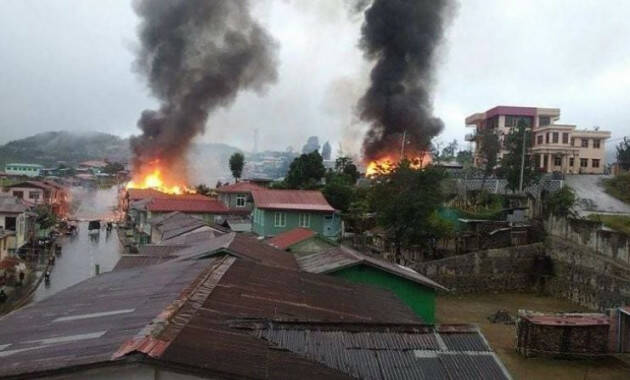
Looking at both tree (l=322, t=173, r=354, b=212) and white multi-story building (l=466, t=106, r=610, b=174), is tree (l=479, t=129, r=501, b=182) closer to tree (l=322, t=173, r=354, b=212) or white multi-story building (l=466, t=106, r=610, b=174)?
white multi-story building (l=466, t=106, r=610, b=174)

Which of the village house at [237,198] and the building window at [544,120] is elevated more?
the building window at [544,120]

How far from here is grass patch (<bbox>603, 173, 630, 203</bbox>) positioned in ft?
113

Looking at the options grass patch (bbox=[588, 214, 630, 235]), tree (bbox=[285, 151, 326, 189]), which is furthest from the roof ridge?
tree (bbox=[285, 151, 326, 189])

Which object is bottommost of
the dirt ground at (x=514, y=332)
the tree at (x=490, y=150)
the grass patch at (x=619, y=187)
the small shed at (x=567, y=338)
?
the dirt ground at (x=514, y=332)

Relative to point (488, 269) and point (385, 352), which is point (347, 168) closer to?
point (488, 269)

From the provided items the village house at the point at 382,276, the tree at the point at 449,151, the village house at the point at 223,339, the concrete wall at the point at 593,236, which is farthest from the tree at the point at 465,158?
the village house at the point at 223,339

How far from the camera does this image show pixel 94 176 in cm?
10362

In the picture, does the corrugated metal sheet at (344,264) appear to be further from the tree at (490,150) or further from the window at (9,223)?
the tree at (490,150)

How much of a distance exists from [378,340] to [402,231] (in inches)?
900

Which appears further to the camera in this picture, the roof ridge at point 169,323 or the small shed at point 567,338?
the small shed at point 567,338

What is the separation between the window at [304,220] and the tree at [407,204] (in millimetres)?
3890

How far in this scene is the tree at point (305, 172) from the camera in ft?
151

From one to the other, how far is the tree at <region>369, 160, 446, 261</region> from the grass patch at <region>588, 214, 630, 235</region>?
7565 mm

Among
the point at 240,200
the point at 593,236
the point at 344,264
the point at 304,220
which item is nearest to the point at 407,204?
the point at 304,220
